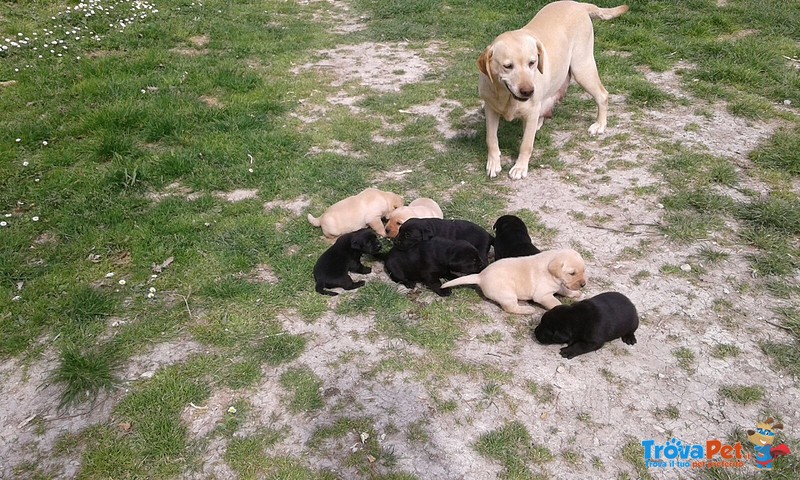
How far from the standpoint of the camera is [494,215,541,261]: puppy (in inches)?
163

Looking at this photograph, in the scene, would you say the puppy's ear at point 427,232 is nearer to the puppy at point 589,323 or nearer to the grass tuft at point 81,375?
the puppy at point 589,323

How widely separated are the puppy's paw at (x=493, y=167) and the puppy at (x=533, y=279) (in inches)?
73.4

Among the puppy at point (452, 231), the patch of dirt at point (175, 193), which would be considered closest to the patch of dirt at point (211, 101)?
the patch of dirt at point (175, 193)

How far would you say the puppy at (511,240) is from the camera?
4133 millimetres

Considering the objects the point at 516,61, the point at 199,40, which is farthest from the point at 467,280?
the point at 199,40

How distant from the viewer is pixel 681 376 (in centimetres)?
330

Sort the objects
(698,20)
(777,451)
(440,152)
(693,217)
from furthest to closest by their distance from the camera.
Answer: (698,20) < (440,152) < (693,217) < (777,451)

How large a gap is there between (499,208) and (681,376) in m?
2.27

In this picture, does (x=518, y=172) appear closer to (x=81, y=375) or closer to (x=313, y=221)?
(x=313, y=221)

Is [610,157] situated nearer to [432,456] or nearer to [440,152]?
[440,152]

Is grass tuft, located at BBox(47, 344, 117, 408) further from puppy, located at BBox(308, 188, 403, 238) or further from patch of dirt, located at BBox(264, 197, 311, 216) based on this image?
patch of dirt, located at BBox(264, 197, 311, 216)

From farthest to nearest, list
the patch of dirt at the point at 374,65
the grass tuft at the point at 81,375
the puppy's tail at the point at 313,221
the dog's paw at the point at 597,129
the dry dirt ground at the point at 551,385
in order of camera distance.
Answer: the patch of dirt at the point at 374,65 → the dog's paw at the point at 597,129 → the puppy's tail at the point at 313,221 → the grass tuft at the point at 81,375 → the dry dirt ground at the point at 551,385

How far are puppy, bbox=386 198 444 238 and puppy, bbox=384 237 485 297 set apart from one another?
43 cm

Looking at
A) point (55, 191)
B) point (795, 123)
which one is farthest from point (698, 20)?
point (55, 191)
